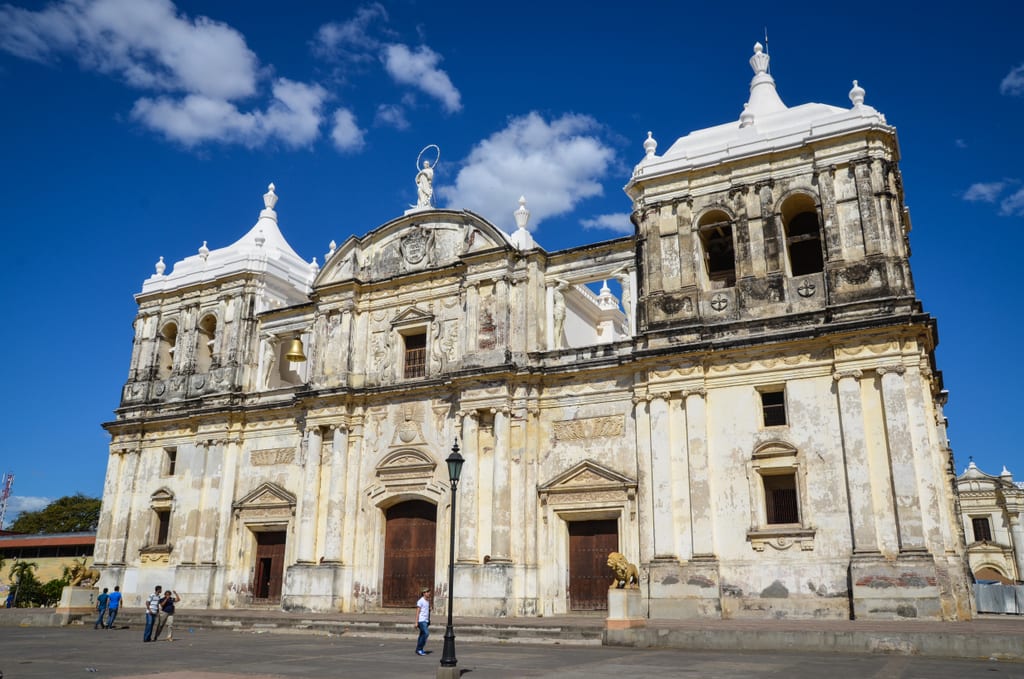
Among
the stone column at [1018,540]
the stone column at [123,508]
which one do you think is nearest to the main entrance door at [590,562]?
the stone column at [123,508]

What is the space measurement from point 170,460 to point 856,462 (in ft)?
78.9

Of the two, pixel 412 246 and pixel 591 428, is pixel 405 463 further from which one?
pixel 412 246

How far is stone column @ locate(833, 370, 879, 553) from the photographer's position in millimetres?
19031

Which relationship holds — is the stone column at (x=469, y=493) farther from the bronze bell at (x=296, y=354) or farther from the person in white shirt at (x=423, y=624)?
the person in white shirt at (x=423, y=624)

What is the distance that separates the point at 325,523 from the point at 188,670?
13.5m

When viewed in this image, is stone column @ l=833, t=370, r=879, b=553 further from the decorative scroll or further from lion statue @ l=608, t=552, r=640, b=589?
the decorative scroll

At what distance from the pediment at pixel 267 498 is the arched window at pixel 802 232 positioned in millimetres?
17705

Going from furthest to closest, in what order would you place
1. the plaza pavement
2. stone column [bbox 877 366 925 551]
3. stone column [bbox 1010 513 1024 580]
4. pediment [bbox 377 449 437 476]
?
stone column [bbox 1010 513 1024 580]
pediment [bbox 377 449 437 476]
stone column [bbox 877 366 925 551]
the plaza pavement

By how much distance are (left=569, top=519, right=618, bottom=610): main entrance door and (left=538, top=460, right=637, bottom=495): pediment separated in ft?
3.49

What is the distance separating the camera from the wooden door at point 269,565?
27.8 m

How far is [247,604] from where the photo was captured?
2762cm

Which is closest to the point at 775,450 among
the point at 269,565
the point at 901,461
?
the point at 901,461

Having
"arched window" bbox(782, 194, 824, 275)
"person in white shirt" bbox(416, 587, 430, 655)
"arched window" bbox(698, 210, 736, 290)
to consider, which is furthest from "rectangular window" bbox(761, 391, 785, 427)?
"person in white shirt" bbox(416, 587, 430, 655)

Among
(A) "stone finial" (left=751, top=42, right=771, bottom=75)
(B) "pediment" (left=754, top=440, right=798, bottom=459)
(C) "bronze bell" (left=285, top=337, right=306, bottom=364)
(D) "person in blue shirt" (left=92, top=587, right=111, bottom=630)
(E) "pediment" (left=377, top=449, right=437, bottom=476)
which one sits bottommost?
(D) "person in blue shirt" (left=92, top=587, right=111, bottom=630)
